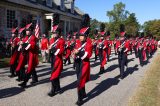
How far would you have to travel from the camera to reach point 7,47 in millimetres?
21016

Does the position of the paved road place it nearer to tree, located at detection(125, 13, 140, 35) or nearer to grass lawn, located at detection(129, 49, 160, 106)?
grass lawn, located at detection(129, 49, 160, 106)

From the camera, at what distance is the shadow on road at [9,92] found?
9023 millimetres

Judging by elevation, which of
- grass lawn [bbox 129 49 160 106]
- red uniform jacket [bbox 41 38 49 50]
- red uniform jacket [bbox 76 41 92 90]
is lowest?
grass lawn [bbox 129 49 160 106]

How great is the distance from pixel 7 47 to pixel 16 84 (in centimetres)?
1070

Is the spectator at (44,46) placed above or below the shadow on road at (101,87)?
Result: above

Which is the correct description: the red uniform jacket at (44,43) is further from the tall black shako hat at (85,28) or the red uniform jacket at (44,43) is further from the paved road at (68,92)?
the tall black shako hat at (85,28)

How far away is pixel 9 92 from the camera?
945 cm

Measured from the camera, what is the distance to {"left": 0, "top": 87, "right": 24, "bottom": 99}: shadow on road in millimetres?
9023

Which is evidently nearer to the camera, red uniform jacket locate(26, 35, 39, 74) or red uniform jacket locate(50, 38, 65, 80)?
red uniform jacket locate(50, 38, 65, 80)

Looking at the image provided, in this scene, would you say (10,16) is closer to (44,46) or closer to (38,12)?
(38,12)

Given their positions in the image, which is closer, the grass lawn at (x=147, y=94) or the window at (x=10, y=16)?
the grass lawn at (x=147, y=94)

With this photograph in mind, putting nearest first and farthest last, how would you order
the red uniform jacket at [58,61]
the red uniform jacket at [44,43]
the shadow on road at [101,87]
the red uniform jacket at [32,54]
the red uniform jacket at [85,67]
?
the red uniform jacket at [85,67]
the red uniform jacket at [58,61]
the shadow on road at [101,87]
the red uniform jacket at [32,54]
the red uniform jacket at [44,43]

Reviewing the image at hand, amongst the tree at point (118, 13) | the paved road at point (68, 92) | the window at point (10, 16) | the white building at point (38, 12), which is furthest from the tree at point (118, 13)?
the paved road at point (68, 92)

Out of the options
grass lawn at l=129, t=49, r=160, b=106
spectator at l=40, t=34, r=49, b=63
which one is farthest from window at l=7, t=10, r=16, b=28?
grass lawn at l=129, t=49, r=160, b=106
